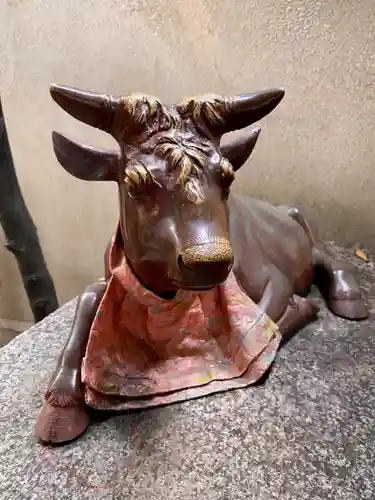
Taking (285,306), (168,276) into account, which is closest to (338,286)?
(285,306)

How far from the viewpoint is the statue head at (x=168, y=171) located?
0.89 metres

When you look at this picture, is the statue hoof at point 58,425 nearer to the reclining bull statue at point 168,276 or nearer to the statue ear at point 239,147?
the reclining bull statue at point 168,276

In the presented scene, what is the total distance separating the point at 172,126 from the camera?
943 mm

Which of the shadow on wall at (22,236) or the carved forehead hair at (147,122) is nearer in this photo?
the carved forehead hair at (147,122)

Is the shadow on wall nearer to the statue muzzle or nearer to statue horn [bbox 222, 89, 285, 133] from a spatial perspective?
statue horn [bbox 222, 89, 285, 133]

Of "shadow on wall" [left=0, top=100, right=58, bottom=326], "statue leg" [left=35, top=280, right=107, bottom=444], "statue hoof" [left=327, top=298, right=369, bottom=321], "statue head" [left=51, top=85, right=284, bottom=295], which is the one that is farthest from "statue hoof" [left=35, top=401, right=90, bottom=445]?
"shadow on wall" [left=0, top=100, right=58, bottom=326]

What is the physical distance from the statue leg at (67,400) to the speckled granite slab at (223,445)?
0.07ft

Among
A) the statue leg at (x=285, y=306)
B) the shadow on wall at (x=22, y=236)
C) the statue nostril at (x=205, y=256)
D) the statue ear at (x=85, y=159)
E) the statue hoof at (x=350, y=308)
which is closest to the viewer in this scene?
the statue nostril at (x=205, y=256)

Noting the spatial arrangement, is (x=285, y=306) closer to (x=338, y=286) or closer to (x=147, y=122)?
(x=338, y=286)

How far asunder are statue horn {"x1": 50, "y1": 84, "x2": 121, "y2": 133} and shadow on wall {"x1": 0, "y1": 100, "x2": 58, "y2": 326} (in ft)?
2.31

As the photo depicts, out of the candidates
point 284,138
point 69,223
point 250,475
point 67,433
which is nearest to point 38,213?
point 69,223

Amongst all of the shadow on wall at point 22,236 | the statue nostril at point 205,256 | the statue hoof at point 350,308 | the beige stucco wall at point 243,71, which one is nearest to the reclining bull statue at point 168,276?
the statue nostril at point 205,256

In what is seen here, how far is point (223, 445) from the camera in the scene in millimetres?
993

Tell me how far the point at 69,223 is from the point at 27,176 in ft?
0.60
